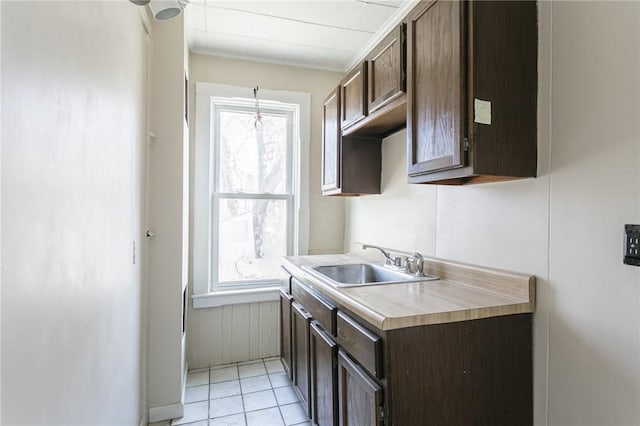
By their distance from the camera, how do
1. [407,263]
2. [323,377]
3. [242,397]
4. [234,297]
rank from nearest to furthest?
1. [323,377]
2. [407,263]
3. [242,397]
4. [234,297]

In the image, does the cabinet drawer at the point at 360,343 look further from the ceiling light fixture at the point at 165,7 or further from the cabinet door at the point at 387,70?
the ceiling light fixture at the point at 165,7

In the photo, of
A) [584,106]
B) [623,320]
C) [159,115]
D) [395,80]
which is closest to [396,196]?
[395,80]

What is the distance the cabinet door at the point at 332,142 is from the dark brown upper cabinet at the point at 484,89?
1060 millimetres

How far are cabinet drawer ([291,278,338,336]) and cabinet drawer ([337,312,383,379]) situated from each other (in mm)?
71

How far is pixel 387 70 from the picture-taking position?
68.4 inches

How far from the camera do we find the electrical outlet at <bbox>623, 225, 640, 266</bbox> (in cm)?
96

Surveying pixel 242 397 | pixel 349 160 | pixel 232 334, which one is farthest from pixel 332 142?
pixel 242 397

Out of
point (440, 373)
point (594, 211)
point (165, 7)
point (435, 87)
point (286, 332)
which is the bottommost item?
point (286, 332)

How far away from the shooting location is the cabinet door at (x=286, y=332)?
7.57ft

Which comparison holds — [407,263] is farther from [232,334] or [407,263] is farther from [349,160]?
[232,334]

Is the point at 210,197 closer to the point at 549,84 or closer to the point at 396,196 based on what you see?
the point at 396,196

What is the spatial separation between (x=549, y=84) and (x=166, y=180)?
199cm

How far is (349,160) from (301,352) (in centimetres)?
134

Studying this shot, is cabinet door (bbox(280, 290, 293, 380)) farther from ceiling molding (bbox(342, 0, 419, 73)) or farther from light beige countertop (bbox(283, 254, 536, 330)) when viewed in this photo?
ceiling molding (bbox(342, 0, 419, 73))
